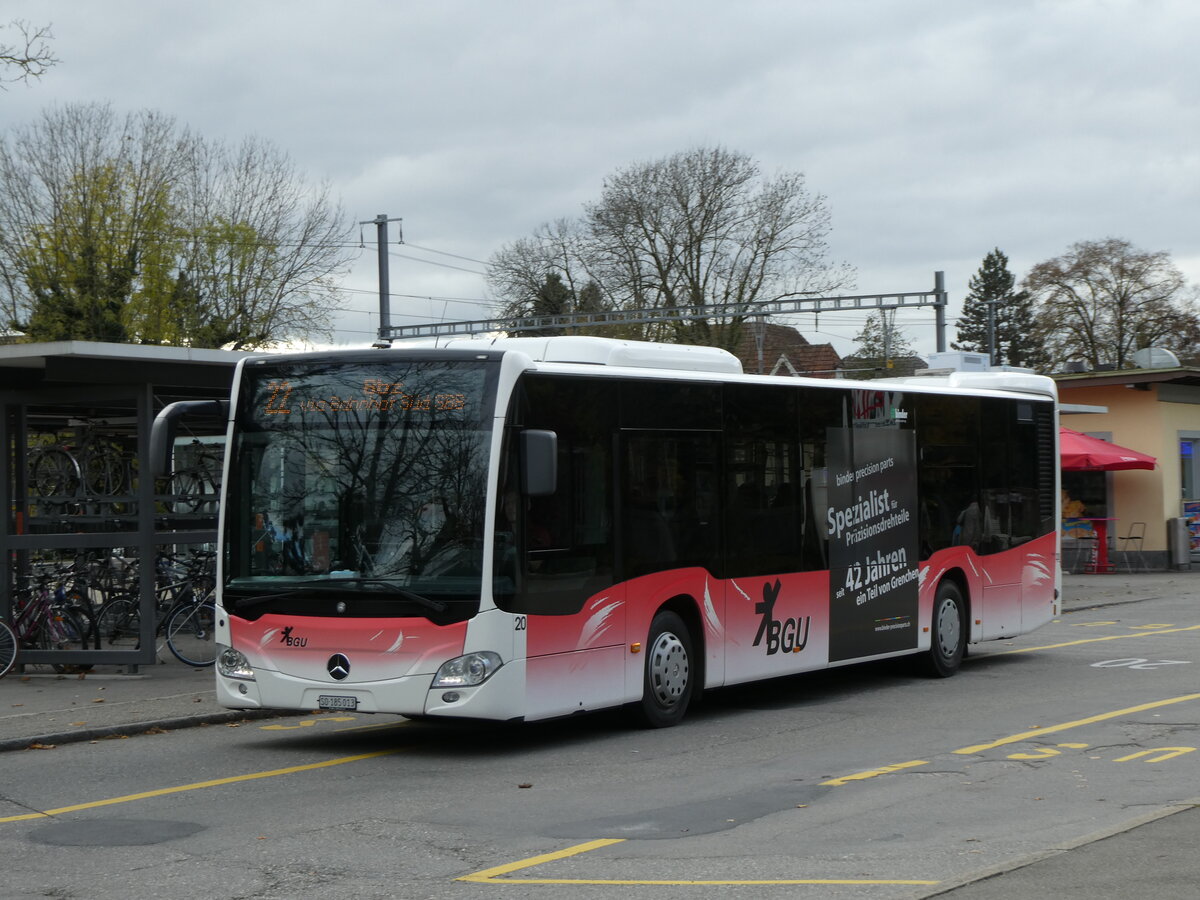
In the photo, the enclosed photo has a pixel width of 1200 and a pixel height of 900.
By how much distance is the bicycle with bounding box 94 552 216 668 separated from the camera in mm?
16797

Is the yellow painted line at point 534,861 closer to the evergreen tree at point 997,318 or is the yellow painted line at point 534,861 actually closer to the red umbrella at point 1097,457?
the red umbrella at point 1097,457

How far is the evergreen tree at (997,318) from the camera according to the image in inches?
4001

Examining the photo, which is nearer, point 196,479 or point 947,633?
point 947,633

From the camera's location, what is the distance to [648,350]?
40.7 ft

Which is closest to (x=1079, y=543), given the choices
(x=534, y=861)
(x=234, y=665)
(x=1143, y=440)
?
(x=1143, y=440)

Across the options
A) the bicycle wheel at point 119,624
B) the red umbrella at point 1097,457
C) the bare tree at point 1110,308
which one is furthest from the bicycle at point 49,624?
the bare tree at point 1110,308

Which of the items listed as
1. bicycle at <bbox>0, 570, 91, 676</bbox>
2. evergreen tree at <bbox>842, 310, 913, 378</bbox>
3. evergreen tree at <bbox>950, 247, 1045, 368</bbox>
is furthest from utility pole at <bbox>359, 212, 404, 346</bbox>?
evergreen tree at <bbox>950, 247, 1045, 368</bbox>

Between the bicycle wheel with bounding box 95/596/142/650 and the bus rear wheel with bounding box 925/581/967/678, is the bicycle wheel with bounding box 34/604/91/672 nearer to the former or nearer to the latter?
the bicycle wheel with bounding box 95/596/142/650

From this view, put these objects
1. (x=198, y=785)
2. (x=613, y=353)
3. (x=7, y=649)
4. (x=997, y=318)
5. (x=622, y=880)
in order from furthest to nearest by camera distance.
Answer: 1. (x=997, y=318)
2. (x=7, y=649)
3. (x=613, y=353)
4. (x=198, y=785)
5. (x=622, y=880)

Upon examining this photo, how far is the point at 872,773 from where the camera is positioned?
32.3 ft

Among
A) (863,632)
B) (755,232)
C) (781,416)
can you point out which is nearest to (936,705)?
(863,632)

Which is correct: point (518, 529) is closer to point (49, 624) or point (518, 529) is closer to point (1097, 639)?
point (49, 624)

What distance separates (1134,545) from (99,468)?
25152mm

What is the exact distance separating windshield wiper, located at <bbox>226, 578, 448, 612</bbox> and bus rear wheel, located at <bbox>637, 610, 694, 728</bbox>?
6.78 feet
